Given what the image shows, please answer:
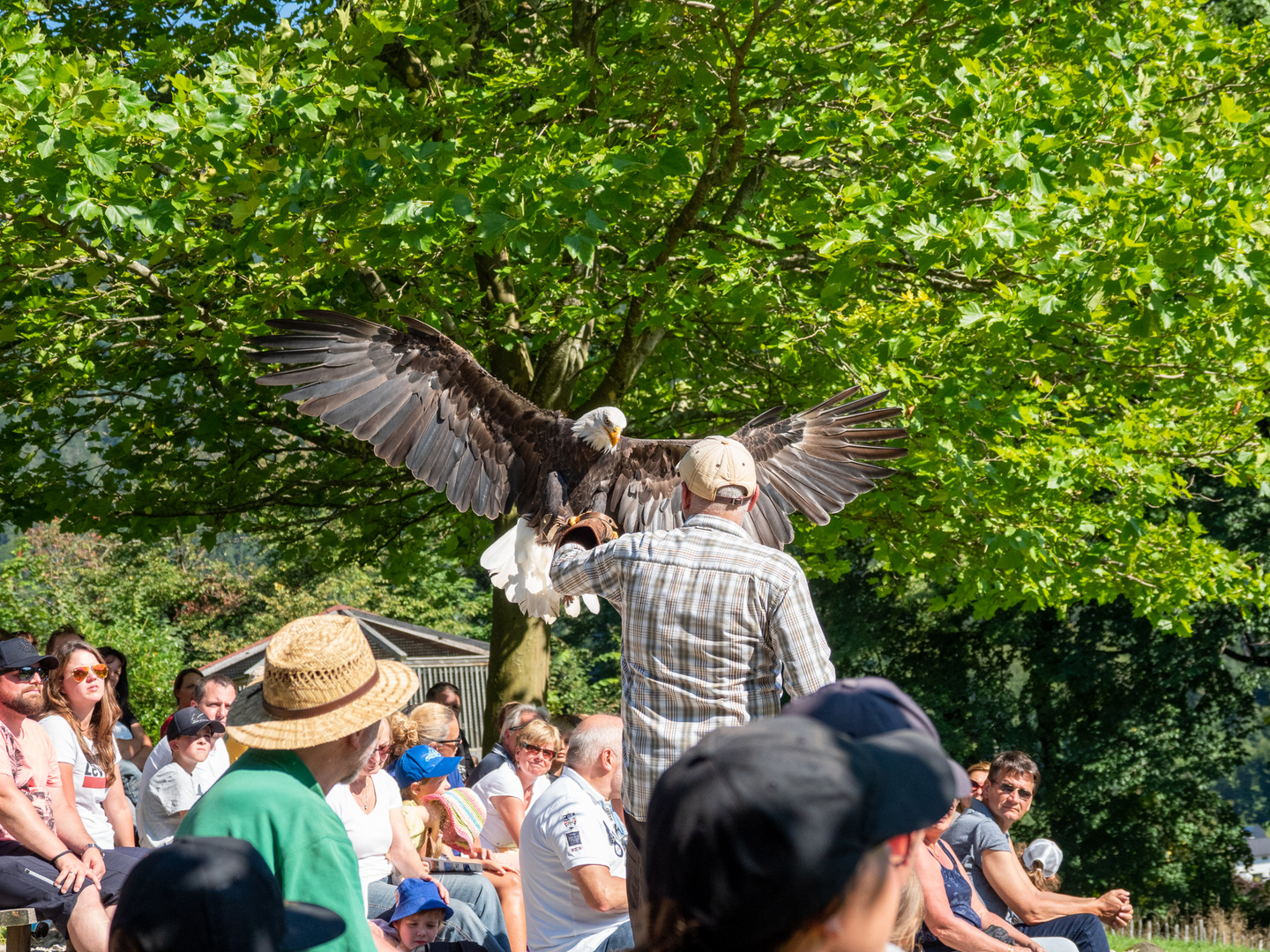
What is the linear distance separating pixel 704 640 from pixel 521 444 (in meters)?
4.19

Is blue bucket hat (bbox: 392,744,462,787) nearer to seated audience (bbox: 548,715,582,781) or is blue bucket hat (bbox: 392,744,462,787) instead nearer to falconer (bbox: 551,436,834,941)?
seated audience (bbox: 548,715,582,781)

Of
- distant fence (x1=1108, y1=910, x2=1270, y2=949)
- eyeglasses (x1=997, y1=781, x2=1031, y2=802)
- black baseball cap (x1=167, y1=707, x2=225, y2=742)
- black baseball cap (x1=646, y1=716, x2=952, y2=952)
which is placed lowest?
distant fence (x1=1108, y1=910, x2=1270, y2=949)

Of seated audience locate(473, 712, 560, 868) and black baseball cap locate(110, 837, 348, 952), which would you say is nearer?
black baseball cap locate(110, 837, 348, 952)

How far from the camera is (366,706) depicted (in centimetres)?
218

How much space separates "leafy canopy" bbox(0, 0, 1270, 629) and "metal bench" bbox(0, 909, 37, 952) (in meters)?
3.20

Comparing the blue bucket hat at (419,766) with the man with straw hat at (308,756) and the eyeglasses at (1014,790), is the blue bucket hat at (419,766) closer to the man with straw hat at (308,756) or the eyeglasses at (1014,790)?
the eyeglasses at (1014,790)

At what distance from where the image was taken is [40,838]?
167 inches

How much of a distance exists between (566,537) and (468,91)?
4.84 metres

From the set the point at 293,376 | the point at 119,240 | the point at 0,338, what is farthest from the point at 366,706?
the point at 119,240

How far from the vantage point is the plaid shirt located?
10.00ft

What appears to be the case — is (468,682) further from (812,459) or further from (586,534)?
(586,534)

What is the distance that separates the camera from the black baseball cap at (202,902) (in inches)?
65.4

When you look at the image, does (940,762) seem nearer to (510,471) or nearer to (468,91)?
(510,471)

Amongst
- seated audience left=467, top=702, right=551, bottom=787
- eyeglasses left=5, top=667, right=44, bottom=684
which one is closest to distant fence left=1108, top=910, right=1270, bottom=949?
seated audience left=467, top=702, right=551, bottom=787
